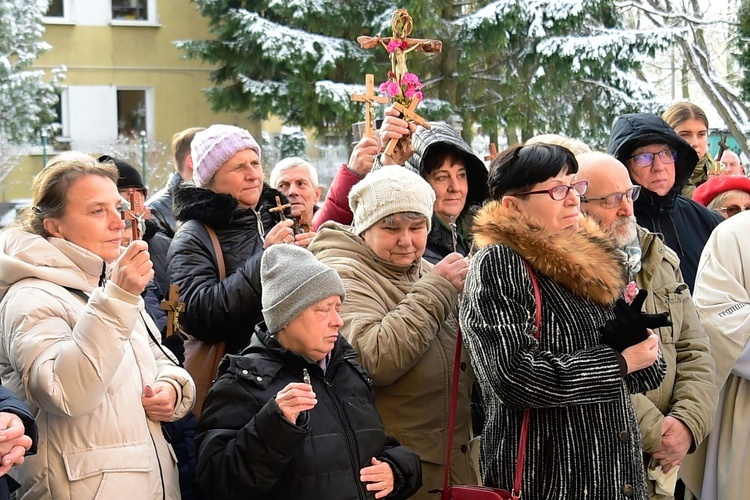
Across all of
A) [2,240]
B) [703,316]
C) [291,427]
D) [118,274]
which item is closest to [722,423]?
[703,316]

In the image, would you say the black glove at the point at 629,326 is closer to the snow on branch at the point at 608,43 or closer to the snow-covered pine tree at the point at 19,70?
the snow on branch at the point at 608,43

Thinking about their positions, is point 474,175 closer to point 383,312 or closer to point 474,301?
point 383,312

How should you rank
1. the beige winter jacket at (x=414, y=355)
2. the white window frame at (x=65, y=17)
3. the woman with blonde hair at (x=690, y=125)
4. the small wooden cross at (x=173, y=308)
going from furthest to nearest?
the white window frame at (x=65, y=17)
the woman with blonde hair at (x=690, y=125)
the small wooden cross at (x=173, y=308)
the beige winter jacket at (x=414, y=355)

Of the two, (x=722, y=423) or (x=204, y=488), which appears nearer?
(x=204, y=488)

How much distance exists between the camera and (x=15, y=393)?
10.4 feet

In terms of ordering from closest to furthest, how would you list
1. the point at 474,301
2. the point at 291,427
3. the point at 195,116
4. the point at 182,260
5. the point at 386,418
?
the point at 291,427, the point at 474,301, the point at 386,418, the point at 182,260, the point at 195,116

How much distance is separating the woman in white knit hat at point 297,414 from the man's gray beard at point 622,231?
1.25 meters

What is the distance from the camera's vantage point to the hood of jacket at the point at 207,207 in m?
4.34

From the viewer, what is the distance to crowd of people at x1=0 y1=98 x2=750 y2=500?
303 centimetres

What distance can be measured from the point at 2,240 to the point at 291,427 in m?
1.30

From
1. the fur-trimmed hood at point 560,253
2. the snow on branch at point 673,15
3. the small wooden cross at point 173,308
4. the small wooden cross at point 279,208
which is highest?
the snow on branch at point 673,15

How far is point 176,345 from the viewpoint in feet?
13.0

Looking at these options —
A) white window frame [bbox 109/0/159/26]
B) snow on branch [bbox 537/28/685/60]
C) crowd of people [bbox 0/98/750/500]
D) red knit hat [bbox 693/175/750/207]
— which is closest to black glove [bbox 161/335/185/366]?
crowd of people [bbox 0/98/750/500]

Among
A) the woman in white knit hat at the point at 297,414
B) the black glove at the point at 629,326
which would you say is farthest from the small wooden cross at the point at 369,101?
the black glove at the point at 629,326
